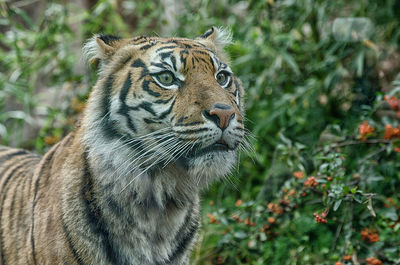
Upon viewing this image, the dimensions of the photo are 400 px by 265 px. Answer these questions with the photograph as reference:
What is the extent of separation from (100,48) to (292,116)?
241 cm

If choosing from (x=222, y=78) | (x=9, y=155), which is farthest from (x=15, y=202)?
(x=222, y=78)

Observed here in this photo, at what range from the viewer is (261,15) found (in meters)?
4.64

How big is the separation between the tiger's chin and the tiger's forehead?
0.39m

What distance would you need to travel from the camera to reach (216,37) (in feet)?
9.59

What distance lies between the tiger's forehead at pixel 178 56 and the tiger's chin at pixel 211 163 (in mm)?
392

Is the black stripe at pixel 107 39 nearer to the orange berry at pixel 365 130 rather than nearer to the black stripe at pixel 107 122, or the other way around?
the black stripe at pixel 107 122

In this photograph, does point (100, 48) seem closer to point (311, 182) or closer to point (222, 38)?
point (222, 38)

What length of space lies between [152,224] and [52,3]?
3.61 meters

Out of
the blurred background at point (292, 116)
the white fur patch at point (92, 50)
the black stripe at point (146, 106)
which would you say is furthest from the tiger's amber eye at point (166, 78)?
the blurred background at point (292, 116)

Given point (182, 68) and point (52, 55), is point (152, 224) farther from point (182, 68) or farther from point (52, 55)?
point (52, 55)

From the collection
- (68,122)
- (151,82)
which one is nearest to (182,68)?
(151,82)

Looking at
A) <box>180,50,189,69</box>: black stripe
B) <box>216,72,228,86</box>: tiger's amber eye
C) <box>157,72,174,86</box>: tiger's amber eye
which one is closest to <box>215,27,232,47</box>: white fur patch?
<box>216,72,228,86</box>: tiger's amber eye

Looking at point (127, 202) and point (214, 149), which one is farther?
point (127, 202)

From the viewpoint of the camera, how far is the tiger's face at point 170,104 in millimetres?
2170
